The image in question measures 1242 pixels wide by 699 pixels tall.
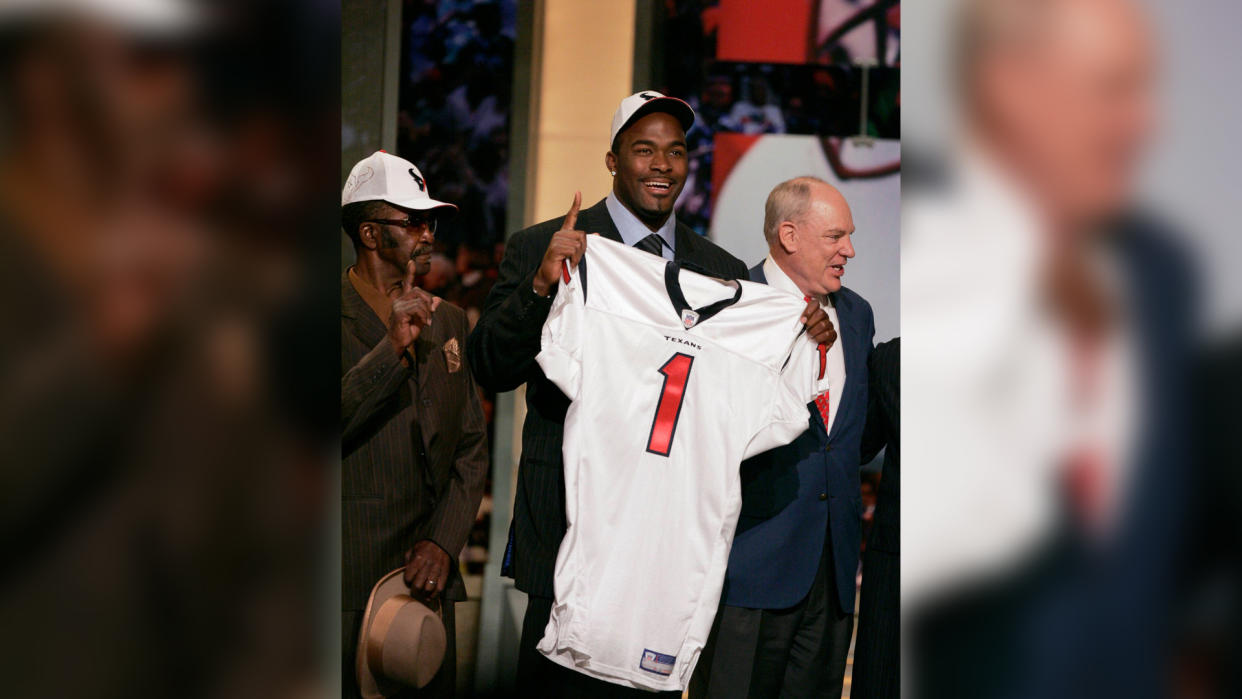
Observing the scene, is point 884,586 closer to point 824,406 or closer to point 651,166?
point 824,406

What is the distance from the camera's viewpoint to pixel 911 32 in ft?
2.89

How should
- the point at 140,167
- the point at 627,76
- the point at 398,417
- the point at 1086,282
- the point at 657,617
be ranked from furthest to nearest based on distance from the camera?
1. the point at 627,76
2. the point at 398,417
3. the point at 657,617
4. the point at 1086,282
5. the point at 140,167

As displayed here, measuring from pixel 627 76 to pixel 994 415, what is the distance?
3.62 metres

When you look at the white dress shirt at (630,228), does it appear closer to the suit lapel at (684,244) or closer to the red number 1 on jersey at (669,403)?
the suit lapel at (684,244)

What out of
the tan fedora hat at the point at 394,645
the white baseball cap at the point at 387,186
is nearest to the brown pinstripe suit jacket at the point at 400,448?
the tan fedora hat at the point at 394,645

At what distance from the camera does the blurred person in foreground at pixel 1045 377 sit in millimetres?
818

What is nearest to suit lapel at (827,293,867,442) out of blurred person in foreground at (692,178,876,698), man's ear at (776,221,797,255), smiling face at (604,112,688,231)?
blurred person in foreground at (692,178,876,698)

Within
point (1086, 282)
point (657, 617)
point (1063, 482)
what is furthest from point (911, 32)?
point (657, 617)

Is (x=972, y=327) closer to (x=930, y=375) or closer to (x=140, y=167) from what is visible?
(x=930, y=375)

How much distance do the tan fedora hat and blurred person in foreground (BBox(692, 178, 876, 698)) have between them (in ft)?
2.27

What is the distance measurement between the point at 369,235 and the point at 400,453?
0.60 m

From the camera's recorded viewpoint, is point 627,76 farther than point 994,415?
A: Yes

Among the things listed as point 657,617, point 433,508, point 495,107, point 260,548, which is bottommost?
point 657,617

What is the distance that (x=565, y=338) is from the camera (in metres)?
2.36
